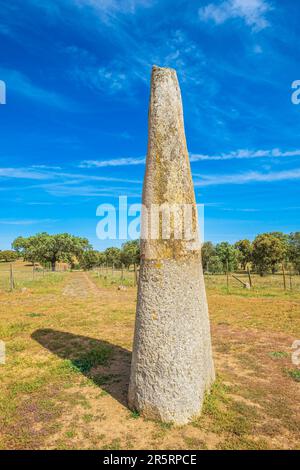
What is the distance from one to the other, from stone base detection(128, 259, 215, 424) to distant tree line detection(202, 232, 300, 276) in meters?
54.4

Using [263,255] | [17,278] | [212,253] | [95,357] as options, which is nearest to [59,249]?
[17,278]

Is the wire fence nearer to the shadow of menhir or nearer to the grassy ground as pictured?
the grassy ground

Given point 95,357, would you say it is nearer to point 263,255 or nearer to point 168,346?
point 168,346

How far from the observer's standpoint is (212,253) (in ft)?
238

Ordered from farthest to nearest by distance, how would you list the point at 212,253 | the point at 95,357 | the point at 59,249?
the point at 59,249 → the point at 212,253 → the point at 95,357

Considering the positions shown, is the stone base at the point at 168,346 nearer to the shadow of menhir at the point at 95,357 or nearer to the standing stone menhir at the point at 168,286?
Answer: the standing stone menhir at the point at 168,286

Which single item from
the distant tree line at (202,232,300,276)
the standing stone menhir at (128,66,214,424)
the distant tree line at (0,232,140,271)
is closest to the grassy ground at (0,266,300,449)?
the standing stone menhir at (128,66,214,424)

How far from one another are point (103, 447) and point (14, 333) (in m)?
8.41

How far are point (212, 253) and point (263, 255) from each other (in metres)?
13.4

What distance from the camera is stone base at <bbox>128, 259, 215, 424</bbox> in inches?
212

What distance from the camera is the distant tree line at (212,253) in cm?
6131

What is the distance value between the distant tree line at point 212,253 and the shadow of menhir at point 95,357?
43.3 metres

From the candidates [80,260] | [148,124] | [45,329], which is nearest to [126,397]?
[148,124]

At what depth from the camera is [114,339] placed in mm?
10672
